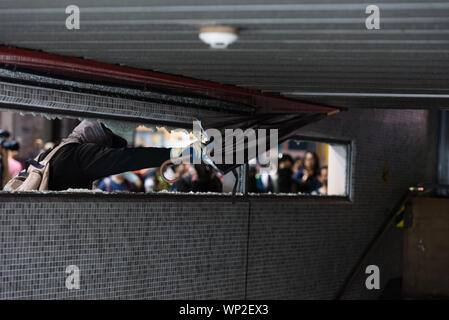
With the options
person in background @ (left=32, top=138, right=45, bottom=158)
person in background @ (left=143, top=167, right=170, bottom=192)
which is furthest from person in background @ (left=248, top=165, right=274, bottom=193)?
person in background @ (left=32, top=138, right=45, bottom=158)

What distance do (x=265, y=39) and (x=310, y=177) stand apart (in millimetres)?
4724

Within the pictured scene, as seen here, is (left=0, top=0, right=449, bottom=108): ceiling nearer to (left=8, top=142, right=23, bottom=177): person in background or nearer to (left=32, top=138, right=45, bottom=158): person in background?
(left=8, top=142, right=23, bottom=177): person in background

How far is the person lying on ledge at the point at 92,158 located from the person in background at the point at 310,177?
360 cm

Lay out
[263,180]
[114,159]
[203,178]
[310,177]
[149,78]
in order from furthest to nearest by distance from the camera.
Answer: [263,180], [310,177], [203,178], [149,78], [114,159]

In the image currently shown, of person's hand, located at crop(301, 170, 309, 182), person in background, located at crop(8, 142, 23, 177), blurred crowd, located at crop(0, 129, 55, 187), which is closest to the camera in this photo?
blurred crowd, located at crop(0, 129, 55, 187)

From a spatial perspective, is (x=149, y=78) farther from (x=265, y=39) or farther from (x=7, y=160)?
(x=7, y=160)

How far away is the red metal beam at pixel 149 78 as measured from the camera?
13.2ft

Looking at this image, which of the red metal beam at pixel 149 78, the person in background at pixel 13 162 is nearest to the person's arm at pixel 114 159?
the red metal beam at pixel 149 78

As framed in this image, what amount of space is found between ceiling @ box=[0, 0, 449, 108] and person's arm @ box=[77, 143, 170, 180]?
638 mm

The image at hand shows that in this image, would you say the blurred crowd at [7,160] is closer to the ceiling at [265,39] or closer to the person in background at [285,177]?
the ceiling at [265,39]

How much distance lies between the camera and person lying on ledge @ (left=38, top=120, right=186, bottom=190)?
14.2 feet

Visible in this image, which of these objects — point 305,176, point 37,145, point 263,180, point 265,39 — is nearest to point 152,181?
point 263,180

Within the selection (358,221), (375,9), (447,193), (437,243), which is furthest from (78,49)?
(447,193)

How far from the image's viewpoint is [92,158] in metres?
4.52
